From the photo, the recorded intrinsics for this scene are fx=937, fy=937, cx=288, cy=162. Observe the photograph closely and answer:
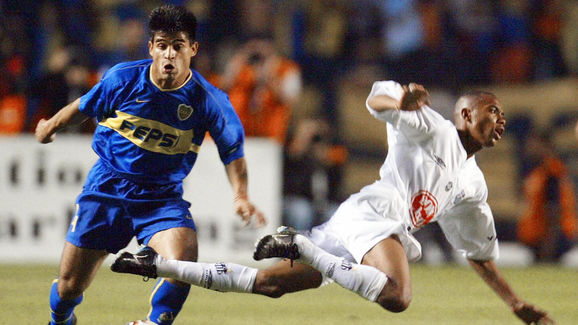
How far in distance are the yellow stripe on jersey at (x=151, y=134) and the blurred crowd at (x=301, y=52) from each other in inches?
193

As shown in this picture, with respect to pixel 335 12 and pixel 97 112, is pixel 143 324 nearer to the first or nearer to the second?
pixel 97 112

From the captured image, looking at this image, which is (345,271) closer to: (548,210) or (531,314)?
(531,314)

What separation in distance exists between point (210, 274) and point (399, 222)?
3.55 feet

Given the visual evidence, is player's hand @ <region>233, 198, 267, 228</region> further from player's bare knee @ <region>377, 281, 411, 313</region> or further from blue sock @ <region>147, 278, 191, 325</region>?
player's bare knee @ <region>377, 281, 411, 313</region>

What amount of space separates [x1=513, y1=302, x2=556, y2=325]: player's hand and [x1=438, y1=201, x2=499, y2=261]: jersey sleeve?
400 millimetres

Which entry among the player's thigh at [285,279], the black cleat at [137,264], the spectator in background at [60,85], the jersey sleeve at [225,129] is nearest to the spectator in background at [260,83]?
the spectator in background at [60,85]

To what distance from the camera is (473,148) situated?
539cm

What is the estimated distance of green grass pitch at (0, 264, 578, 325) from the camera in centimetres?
641

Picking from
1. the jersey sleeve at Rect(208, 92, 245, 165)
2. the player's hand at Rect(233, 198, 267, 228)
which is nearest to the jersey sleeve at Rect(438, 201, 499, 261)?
the player's hand at Rect(233, 198, 267, 228)

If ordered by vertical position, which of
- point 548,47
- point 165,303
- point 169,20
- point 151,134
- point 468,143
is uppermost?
point 169,20

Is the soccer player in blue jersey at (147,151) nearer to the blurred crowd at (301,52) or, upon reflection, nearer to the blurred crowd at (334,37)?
the blurred crowd at (301,52)

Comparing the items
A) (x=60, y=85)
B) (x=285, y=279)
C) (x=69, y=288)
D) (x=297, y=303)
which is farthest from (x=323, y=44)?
(x=69, y=288)

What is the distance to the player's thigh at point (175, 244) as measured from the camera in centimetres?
490

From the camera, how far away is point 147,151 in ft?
16.7
